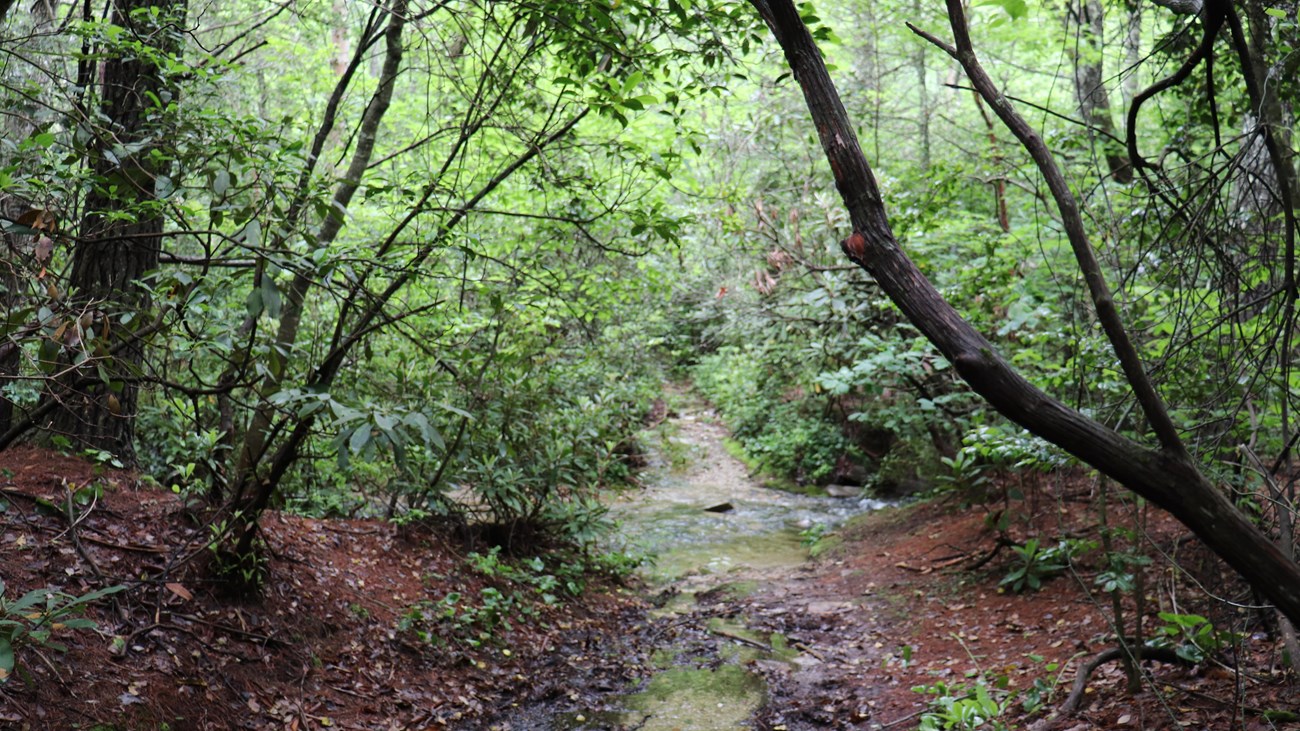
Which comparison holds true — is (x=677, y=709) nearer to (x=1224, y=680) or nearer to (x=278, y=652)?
(x=278, y=652)

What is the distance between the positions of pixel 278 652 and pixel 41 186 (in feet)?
8.48

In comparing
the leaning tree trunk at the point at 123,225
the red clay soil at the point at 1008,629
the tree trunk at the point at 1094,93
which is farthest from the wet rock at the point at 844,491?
the leaning tree trunk at the point at 123,225

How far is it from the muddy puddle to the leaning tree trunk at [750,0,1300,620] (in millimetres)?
3297

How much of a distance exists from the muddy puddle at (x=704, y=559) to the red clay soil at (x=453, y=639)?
174 mm

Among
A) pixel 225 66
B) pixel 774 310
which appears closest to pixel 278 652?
pixel 225 66

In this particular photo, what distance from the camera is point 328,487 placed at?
7.60 metres

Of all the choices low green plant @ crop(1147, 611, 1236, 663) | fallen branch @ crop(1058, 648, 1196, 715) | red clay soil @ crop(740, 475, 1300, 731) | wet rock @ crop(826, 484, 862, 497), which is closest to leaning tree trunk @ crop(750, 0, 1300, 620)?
red clay soil @ crop(740, 475, 1300, 731)

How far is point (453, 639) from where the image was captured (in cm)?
558

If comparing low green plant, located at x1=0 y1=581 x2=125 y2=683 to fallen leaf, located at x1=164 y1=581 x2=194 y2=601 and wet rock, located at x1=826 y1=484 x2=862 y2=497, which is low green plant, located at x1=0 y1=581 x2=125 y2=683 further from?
wet rock, located at x1=826 y1=484 x2=862 y2=497

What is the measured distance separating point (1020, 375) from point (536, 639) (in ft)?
15.3

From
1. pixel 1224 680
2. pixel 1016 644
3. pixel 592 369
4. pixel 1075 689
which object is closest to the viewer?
pixel 1224 680

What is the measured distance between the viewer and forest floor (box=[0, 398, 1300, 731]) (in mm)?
3689

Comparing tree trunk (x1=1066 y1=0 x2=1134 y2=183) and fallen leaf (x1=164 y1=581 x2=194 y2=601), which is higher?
tree trunk (x1=1066 y1=0 x2=1134 y2=183)

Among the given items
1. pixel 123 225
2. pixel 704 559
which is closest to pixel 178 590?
pixel 123 225
